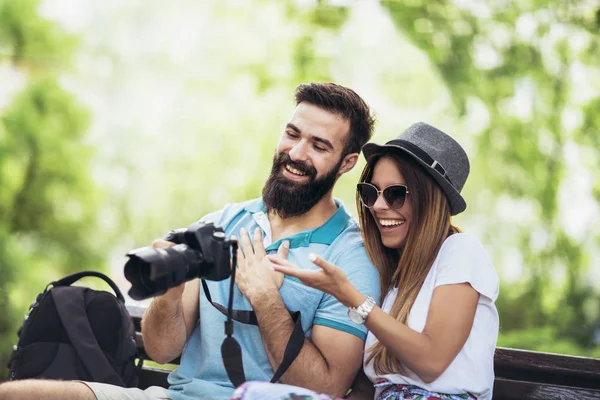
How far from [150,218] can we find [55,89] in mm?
1642

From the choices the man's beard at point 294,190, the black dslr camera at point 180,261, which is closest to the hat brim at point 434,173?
the man's beard at point 294,190

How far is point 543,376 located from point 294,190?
45.1 inches

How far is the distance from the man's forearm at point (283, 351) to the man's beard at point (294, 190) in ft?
1.49

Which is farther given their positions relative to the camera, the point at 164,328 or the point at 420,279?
the point at 164,328

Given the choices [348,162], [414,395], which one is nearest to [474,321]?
[414,395]

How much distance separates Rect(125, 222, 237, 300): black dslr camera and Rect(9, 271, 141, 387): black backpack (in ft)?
2.12

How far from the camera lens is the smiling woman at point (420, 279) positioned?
2271 mm

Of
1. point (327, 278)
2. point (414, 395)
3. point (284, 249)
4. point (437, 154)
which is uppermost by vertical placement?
point (437, 154)

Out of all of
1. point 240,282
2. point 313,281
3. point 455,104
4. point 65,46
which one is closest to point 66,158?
point 65,46

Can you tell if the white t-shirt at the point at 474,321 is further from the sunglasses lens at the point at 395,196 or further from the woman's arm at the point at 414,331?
the sunglasses lens at the point at 395,196

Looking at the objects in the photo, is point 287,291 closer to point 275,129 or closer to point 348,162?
point 348,162

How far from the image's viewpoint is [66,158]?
7672 mm

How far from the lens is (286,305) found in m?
2.70

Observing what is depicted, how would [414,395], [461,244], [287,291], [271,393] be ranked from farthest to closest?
1. [287,291]
2. [461,244]
3. [414,395]
4. [271,393]
